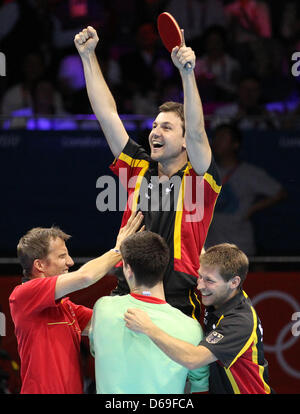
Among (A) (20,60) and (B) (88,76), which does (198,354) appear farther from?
(A) (20,60)

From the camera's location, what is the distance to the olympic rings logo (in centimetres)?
787

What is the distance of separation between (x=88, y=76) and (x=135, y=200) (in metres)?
0.93

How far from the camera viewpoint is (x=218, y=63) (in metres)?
10.3

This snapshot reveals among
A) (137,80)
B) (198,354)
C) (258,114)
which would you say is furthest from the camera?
(137,80)

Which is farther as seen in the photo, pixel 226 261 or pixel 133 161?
pixel 133 161

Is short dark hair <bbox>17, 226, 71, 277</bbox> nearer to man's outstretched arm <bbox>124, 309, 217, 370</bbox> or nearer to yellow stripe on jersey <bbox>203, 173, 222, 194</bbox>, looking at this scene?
man's outstretched arm <bbox>124, 309, 217, 370</bbox>

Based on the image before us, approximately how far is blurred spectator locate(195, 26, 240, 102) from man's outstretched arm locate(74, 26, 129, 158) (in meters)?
4.93

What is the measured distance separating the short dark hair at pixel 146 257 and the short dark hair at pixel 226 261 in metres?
0.37

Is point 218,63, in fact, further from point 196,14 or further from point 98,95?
point 98,95

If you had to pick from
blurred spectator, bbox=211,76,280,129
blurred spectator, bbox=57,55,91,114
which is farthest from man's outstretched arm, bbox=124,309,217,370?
blurred spectator, bbox=57,55,91,114

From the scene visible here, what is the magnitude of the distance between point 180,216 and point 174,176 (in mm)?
294

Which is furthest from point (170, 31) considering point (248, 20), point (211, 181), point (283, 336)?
point (248, 20)
